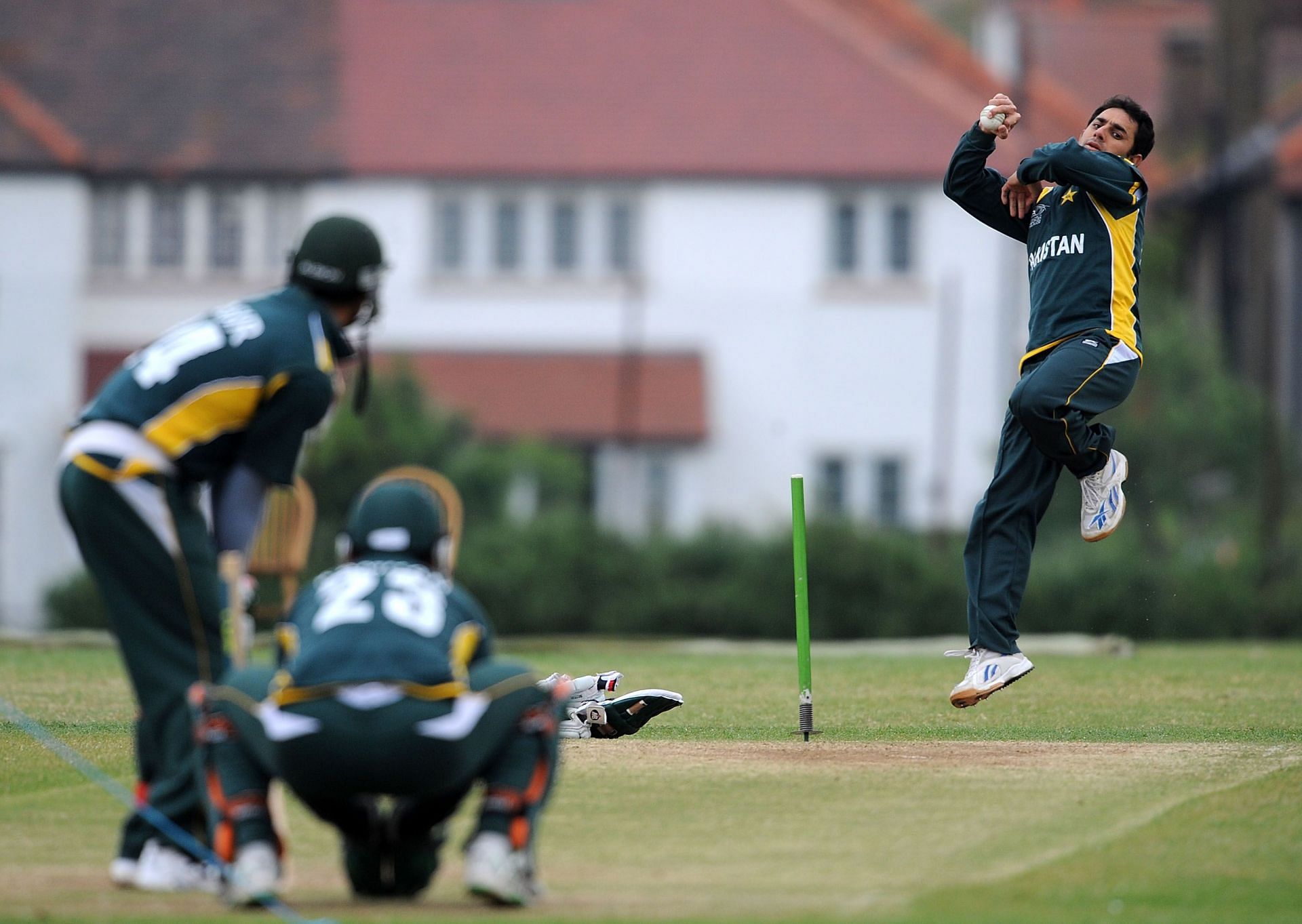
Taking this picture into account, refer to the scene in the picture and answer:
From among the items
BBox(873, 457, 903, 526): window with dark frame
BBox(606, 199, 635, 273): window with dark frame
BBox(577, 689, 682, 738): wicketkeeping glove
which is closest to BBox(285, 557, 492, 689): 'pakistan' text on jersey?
BBox(577, 689, 682, 738): wicketkeeping glove

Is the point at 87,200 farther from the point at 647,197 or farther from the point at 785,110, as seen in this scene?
the point at 785,110

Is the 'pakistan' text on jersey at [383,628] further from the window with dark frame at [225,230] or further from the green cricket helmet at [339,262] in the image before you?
the window with dark frame at [225,230]

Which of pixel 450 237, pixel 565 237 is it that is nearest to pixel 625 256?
pixel 565 237

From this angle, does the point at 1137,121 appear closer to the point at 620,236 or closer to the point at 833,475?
the point at 833,475

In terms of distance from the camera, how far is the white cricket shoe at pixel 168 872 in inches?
244

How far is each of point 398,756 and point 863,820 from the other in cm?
200

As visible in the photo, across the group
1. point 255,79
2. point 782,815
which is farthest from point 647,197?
point 782,815

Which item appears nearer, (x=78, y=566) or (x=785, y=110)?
(x=78, y=566)

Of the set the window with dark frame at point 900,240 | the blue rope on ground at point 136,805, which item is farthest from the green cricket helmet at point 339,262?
the window with dark frame at point 900,240

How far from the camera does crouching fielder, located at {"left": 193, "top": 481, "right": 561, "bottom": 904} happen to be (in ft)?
18.6

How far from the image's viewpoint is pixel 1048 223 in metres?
9.36

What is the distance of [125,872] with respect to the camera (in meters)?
6.24

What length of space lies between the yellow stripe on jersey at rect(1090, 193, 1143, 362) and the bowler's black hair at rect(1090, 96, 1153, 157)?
35cm

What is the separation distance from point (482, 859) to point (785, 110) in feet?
108
